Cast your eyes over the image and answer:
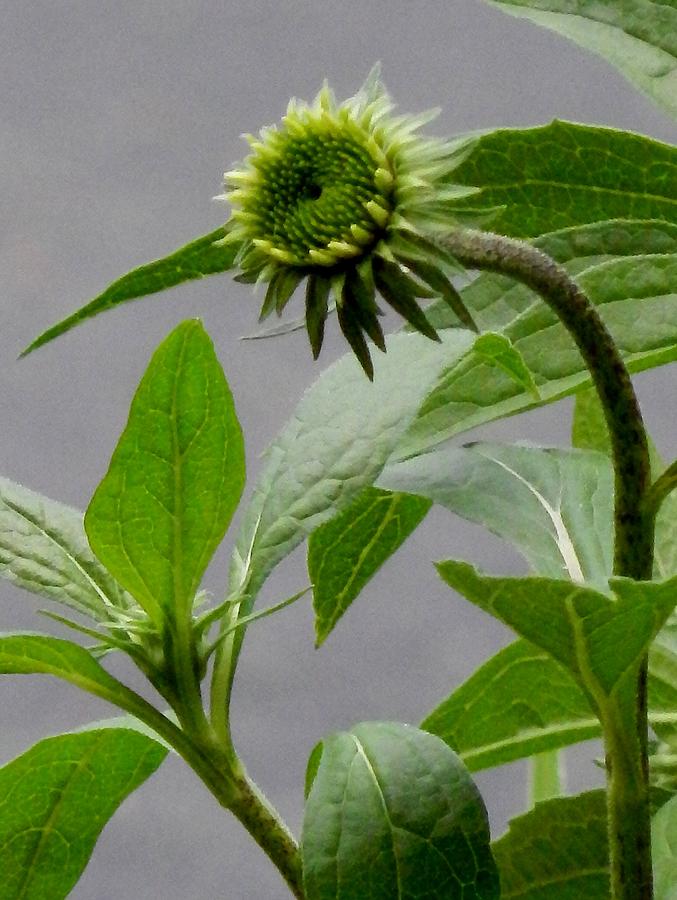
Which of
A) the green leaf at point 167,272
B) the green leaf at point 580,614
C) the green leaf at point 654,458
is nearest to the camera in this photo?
the green leaf at point 580,614

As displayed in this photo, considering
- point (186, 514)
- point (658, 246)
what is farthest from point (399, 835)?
point (658, 246)

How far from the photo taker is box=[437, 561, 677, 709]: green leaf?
410mm

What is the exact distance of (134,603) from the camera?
57 cm

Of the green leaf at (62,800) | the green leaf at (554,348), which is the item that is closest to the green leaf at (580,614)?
the green leaf at (554,348)

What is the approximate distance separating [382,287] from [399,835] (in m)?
0.15

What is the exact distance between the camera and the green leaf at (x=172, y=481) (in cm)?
47

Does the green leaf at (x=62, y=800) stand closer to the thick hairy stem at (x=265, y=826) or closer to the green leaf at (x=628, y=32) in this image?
the thick hairy stem at (x=265, y=826)

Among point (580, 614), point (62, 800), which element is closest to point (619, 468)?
point (580, 614)

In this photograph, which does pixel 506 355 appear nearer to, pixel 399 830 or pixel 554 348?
pixel 554 348

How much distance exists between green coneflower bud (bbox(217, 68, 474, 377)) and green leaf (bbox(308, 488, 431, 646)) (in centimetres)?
16

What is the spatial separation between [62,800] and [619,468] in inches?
10.8

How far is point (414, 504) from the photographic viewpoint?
61cm

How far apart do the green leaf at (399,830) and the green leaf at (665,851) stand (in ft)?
0.24

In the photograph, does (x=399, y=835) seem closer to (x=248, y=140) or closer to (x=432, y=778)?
(x=432, y=778)
